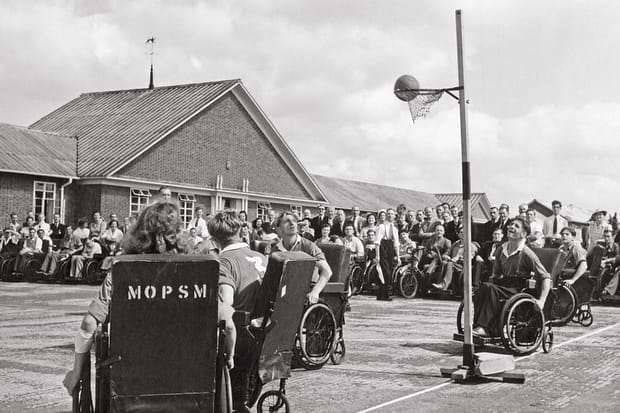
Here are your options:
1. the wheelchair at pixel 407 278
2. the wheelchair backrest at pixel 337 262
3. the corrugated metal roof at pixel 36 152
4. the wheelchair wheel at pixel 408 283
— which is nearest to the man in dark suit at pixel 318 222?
the wheelchair at pixel 407 278

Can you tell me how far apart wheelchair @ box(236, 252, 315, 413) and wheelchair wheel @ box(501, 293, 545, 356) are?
4.27 metres

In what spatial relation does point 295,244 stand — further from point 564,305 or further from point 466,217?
point 564,305

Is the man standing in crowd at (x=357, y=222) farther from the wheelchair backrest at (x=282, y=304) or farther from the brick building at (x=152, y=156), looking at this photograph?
the wheelchair backrest at (x=282, y=304)

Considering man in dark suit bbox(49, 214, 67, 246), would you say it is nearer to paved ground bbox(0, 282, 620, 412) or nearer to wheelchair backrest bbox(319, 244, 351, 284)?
paved ground bbox(0, 282, 620, 412)

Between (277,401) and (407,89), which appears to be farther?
(407,89)

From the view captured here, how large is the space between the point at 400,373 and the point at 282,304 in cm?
318

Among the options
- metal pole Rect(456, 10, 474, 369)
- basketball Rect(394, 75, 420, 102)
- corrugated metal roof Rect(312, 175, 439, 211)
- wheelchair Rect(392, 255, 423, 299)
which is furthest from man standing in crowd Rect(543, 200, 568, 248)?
corrugated metal roof Rect(312, 175, 439, 211)

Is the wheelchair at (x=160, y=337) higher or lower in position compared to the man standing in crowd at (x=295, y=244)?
lower

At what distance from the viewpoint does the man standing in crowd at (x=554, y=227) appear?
1611 centimetres

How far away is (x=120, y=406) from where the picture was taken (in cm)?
397

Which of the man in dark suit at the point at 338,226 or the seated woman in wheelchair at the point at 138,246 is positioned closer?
the seated woman in wheelchair at the point at 138,246

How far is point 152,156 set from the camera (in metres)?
33.8

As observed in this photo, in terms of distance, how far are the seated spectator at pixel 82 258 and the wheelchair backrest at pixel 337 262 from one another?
14295mm

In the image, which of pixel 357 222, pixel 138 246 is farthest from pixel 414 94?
pixel 357 222
